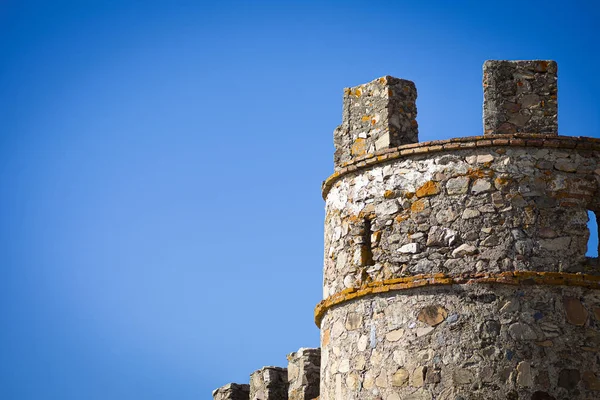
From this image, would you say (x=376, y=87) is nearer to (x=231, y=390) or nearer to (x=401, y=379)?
(x=401, y=379)

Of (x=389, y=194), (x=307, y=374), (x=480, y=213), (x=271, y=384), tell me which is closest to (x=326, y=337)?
(x=307, y=374)

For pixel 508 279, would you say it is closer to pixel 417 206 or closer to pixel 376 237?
pixel 417 206

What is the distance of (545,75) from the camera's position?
13016 mm

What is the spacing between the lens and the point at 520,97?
42.4 ft

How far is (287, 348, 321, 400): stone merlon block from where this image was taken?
1423cm

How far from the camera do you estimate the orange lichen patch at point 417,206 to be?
40.7ft

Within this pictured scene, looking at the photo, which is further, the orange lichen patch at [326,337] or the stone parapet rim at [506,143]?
the orange lichen patch at [326,337]

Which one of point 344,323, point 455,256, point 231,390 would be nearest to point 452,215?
point 455,256

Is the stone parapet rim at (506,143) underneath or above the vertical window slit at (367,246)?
above

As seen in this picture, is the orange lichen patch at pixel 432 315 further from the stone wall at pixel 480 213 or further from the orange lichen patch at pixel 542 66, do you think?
the orange lichen patch at pixel 542 66

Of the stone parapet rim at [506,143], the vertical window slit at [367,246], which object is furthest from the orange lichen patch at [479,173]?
the vertical window slit at [367,246]

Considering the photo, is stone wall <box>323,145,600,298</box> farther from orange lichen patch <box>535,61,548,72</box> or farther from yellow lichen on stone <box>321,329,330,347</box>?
orange lichen patch <box>535,61,548,72</box>

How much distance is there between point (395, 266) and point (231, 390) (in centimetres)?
432

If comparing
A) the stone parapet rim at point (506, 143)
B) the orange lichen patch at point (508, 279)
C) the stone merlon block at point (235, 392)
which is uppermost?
the stone parapet rim at point (506, 143)
